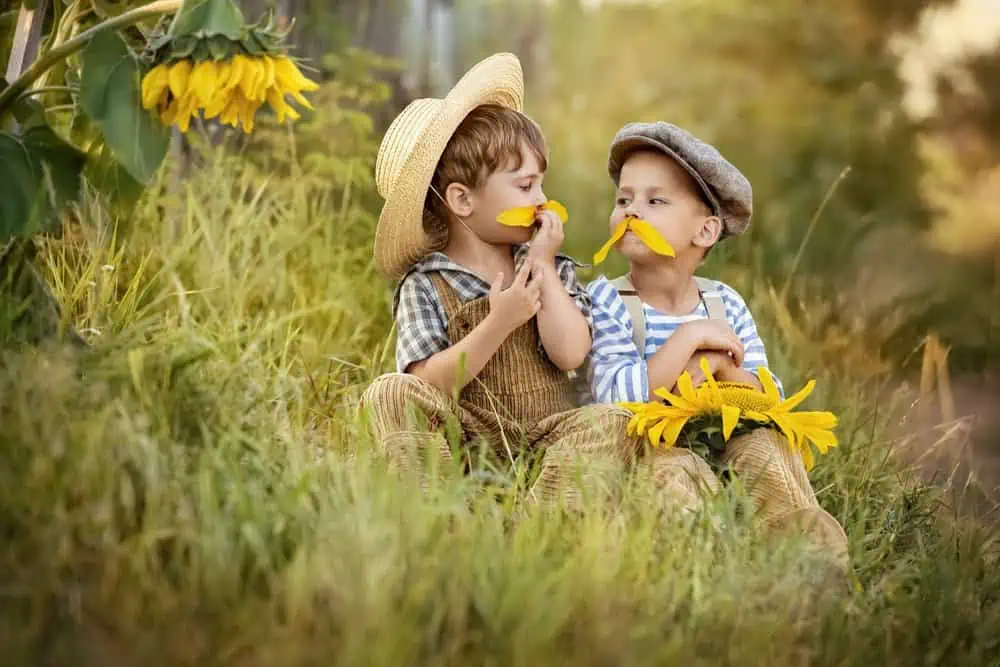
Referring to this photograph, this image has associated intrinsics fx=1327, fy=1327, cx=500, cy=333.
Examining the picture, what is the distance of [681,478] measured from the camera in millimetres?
2762

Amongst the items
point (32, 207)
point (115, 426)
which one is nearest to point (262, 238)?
point (32, 207)

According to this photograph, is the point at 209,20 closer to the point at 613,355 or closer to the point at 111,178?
the point at 111,178

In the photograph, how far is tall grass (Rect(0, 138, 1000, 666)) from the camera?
1825 mm

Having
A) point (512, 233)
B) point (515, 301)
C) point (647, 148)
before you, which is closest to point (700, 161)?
point (647, 148)

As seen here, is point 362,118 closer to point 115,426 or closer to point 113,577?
point 115,426

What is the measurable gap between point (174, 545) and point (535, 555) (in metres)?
0.57

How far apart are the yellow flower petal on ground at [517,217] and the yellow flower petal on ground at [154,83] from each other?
30.5 inches

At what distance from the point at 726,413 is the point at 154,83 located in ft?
4.43

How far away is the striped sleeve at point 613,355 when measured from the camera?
2912 millimetres

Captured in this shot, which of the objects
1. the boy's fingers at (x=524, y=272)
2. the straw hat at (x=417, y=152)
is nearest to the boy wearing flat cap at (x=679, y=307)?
the boy's fingers at (x=524, y=272)

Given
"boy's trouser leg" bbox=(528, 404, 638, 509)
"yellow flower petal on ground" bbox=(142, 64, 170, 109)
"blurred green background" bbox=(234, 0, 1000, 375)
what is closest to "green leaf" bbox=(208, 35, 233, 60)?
"yellow flower petal on ground" bbox=(142, 64, 170, 109)

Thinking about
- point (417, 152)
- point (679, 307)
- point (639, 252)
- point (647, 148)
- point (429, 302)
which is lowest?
point (429, 302)

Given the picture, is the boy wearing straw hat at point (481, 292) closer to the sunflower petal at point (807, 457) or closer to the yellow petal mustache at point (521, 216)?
the yellow petal mustache at point (521, 216)

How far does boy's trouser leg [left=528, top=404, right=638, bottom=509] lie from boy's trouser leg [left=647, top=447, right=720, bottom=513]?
0.23 ft
